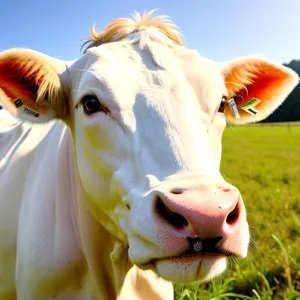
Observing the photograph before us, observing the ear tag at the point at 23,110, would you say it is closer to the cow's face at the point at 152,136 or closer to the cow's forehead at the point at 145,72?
the cow's face at the point at 152,136

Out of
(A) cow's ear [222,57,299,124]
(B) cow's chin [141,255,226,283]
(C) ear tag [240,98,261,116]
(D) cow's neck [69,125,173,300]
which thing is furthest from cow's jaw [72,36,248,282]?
(C) ear tag [240,98,261,116]

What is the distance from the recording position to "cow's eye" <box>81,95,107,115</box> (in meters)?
2.11

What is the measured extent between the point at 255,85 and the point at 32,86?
1.83m

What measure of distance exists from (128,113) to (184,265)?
0.86 meters

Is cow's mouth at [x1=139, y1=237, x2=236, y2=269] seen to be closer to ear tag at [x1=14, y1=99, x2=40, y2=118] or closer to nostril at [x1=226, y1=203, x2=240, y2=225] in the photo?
nostril at [x1=226, y1=203, x2=240, y2=225]

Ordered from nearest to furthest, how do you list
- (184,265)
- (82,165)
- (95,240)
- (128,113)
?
1. (184,265)
2. (128,113)
3. (82,165)
4. (95,240)

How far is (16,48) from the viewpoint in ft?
7.77

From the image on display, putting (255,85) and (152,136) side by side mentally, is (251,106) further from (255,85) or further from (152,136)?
(152,136)

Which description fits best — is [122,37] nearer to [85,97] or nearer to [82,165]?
[85,97]

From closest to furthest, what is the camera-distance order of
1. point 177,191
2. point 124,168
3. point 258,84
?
point 177,191 < point 124,168 < point 258,84

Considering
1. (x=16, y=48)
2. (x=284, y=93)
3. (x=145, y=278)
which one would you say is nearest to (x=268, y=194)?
(x=284, y=93)

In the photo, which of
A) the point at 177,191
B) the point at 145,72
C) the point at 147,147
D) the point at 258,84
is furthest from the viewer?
the point at 258,84

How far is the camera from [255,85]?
10.1ft

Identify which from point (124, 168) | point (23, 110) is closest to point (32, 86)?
point (23, 110)
